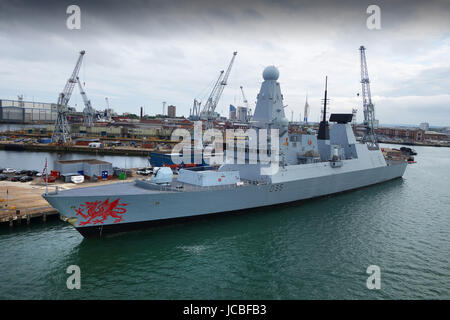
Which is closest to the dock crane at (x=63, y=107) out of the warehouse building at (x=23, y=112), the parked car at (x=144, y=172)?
the parked car at (x=144, y=172)

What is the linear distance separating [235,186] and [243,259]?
5571mm

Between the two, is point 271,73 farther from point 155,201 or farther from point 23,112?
point 23,112

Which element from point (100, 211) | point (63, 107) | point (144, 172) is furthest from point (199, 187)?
point (63, 107)

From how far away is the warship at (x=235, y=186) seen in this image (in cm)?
1477

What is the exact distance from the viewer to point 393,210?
22.8 metres

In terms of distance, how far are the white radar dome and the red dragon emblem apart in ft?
47.3

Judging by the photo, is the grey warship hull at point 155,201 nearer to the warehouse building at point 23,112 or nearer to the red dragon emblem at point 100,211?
the red dragon emblem at point 100,211

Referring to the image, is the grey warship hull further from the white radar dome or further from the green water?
the white radar dome

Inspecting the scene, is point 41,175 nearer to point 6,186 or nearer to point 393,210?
point 6,186

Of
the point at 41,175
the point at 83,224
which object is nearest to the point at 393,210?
the point at 83,224

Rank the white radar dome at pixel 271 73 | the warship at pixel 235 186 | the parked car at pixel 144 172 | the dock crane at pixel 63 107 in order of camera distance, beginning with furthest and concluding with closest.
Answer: the dock crane at pixel 63 107 → the parked car at pixel 144 172 → the white radar dome at pixel 271 73 → the warship at pixel 235 186

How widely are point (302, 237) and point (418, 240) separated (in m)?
6.91

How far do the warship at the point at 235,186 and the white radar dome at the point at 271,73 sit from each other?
0.25ft

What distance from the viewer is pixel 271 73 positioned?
21984 mm
